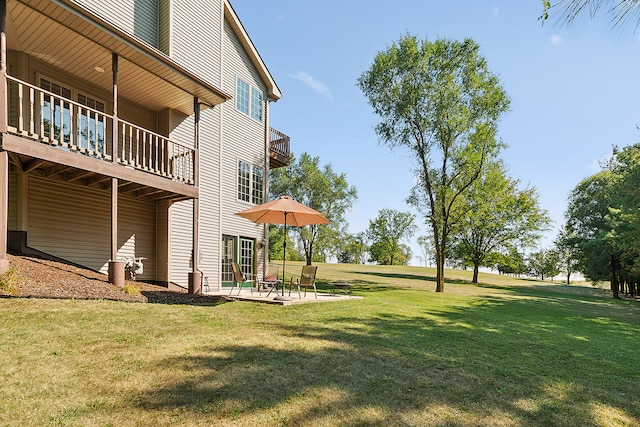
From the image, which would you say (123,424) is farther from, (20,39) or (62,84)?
(62,84)

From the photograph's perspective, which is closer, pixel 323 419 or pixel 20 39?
pixel 323 419

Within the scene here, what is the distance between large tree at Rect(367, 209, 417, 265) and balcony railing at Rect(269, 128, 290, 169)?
49980 mm

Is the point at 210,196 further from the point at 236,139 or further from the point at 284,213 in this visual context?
the point at 284,213

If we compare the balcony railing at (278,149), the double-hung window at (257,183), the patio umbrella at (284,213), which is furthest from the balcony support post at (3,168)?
the balcony railing at (278,149)

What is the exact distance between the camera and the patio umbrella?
31.6 ft

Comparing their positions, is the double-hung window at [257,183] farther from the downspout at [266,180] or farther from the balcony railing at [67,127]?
the balcony railing at [67,127]

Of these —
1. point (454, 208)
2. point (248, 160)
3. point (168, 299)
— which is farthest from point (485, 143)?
point (168, 299)

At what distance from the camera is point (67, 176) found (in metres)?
9.57

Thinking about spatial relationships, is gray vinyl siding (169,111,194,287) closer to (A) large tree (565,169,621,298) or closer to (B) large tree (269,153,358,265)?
(A) large tree (565,169,621,298)

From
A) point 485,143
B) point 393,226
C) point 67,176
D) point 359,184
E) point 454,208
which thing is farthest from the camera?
point 393,226

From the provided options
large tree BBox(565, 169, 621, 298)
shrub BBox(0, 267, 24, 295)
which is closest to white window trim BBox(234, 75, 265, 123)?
shrub BBox(0, 267, 24, 295)

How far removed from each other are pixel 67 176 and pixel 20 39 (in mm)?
3225

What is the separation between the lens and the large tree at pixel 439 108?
63.6ft

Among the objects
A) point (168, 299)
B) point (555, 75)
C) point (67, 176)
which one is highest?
point (555, 75)
